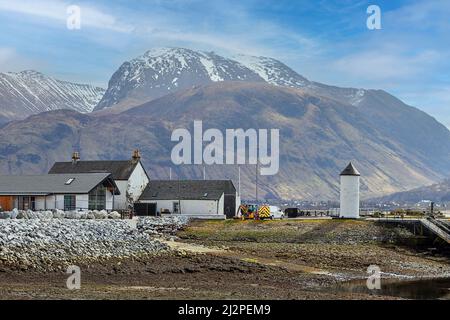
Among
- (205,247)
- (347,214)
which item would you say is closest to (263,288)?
(205,247)

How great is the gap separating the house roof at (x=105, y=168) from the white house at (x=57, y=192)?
9.67 meters

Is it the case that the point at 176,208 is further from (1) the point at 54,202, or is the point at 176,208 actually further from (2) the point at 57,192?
(1) the point at 54,202

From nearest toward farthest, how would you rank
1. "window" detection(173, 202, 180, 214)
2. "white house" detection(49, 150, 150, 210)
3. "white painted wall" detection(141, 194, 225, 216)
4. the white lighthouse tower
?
the white lighthouse tower → "white painted wall" detection(141, 194, 225, 216) → "window" detection(173, 202, 180, 214) → "white house" detection(49, 150, 150, 210)

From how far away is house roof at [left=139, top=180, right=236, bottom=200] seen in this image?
3514 inches

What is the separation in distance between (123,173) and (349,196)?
2998 cm

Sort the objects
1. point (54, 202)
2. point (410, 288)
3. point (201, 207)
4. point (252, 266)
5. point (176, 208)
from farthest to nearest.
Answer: point (176, 208)
point (201, 207)
point (54, 202)
point (252, 266)
point (410, 288)

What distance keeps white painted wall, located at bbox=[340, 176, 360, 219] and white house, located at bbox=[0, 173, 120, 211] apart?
2517cm

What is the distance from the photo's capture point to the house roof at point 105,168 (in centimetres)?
9299

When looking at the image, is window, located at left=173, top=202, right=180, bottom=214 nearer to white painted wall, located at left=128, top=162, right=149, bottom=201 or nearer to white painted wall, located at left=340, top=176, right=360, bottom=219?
white painted wall, located at left=128, top=162, right=149, bottom=201

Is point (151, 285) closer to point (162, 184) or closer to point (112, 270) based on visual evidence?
point (112, 270)

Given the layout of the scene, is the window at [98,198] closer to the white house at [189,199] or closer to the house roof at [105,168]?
the white house at [189,199]

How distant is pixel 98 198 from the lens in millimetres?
81375

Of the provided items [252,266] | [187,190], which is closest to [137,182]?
[187,190]
